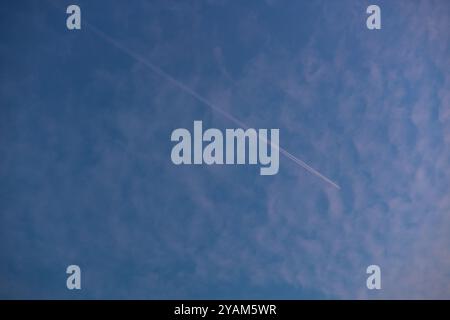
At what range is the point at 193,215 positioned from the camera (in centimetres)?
318

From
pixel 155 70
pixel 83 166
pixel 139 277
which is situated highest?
pixel 155 70

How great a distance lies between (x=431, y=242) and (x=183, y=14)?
1741mm

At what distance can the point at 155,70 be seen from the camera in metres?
3.17

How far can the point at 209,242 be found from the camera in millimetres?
3186

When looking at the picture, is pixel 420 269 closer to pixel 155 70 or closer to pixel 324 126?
pixel 324 126

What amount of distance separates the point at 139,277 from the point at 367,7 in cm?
182

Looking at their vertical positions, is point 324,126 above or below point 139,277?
above

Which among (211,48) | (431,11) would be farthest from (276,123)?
(431,11)
